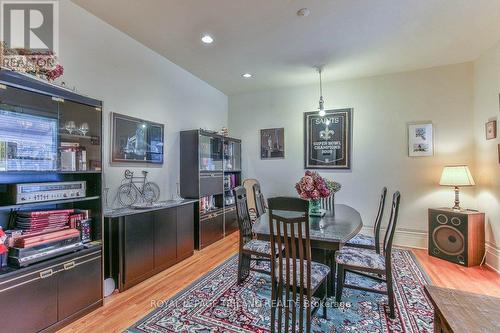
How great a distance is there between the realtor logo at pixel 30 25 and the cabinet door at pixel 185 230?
2.19 meters

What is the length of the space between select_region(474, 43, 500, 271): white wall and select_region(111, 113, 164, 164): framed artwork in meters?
4.47

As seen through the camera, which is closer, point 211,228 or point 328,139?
point 211,228

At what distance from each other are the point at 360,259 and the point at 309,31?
2515mm

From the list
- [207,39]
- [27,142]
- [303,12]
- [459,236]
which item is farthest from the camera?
[459,236]

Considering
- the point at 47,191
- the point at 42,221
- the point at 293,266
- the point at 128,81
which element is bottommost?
the point at 293,266

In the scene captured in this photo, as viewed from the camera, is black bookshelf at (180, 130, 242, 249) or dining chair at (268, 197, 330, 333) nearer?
dining chair at (268, 197, 330, 333)

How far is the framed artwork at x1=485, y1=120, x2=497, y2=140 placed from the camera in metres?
3.11

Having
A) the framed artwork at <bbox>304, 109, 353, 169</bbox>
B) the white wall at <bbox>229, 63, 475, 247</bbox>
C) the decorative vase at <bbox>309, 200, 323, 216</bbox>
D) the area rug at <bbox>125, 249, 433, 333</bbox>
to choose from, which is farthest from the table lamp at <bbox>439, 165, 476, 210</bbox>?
the decorative vase at <bbox>309, 200, 323, 216</bbox>

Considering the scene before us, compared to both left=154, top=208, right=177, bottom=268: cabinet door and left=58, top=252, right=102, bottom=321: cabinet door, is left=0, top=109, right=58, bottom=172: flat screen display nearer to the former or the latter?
left=58, top=252, right=102, bottom=321: cabinet door

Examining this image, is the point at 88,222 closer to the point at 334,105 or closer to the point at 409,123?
the point at 334,105

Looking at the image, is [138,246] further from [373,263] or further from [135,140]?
[373,263]

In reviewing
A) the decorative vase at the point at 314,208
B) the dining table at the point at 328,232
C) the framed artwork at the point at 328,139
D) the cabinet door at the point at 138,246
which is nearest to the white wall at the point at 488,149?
the framed artwork at the point at 328,139

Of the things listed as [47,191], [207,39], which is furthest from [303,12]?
[47,191]

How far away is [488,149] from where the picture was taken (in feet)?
10.8
